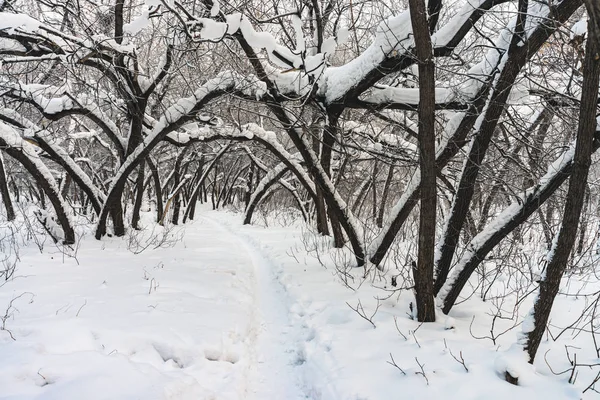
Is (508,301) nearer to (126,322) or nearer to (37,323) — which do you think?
(126,322)

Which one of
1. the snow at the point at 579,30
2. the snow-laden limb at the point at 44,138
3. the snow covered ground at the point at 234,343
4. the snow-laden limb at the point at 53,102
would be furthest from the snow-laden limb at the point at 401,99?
the snow-laden limb at the point at 44,138

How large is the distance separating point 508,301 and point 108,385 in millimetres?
5176

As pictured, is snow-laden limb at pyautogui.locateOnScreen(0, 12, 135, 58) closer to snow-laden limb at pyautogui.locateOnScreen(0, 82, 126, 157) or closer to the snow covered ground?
snow-laden limb at pyautogui.locateOnScreen(0, 82, 126, 157)

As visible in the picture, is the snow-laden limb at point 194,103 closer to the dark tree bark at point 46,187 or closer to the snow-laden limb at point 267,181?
the dark tree bark at point 46,187

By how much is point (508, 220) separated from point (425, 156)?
1.17 metres

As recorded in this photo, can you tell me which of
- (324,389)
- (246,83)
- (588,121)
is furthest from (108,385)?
(246,83)

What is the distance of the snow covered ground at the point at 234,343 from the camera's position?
2826mm

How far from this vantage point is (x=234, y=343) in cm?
414

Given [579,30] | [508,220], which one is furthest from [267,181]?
[579,30]

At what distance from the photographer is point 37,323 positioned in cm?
369

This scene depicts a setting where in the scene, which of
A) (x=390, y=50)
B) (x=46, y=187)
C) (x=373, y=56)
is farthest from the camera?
(x=46, y=187)

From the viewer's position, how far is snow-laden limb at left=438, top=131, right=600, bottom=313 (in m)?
3.56

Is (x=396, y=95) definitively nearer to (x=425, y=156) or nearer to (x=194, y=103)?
(x=425, y=156)

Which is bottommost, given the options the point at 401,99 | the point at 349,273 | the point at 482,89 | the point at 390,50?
the point at 349,273
